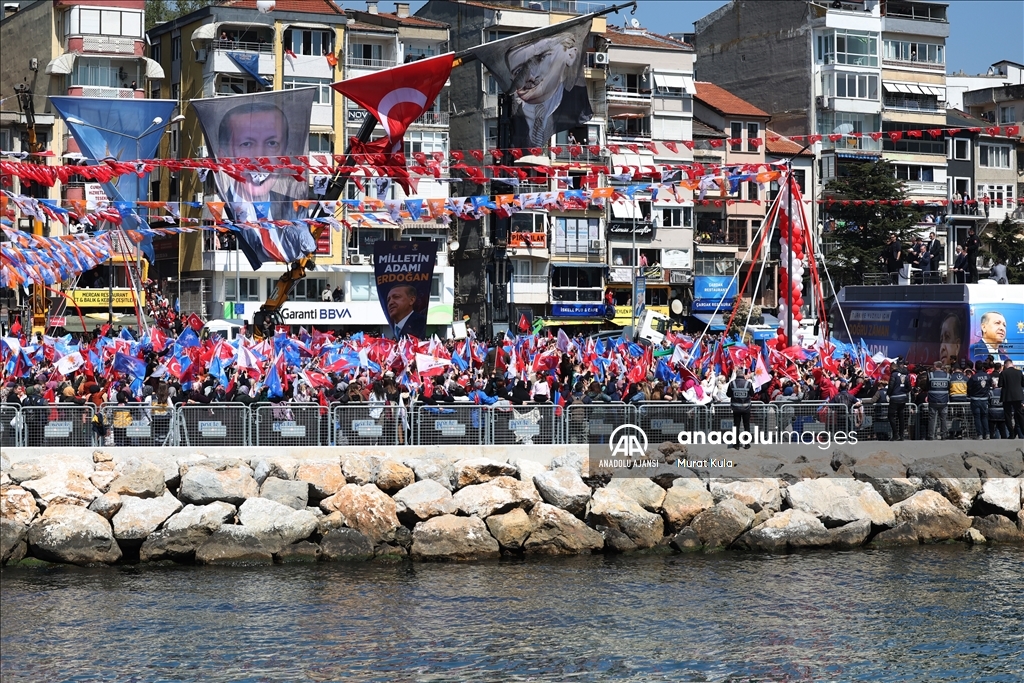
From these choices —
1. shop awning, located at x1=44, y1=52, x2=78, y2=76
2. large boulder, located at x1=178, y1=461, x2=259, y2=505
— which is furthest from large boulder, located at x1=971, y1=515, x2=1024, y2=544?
shop awning, located at x1=44, y1=52, x2=78, y2=76

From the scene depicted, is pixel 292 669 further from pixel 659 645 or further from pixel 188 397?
pixel 188 397

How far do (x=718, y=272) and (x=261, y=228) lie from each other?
125ft

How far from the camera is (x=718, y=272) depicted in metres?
65.9

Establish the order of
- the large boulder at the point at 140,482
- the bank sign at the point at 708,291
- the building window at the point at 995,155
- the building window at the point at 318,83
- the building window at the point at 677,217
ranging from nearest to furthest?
the large boulder at the point at 140,482 → the building window at the point at 318,83 → the bank sign at the point at 708,291 → the building window at the point at 677,217 → the building window at the point at 995,155

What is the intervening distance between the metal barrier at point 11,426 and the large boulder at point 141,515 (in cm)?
205

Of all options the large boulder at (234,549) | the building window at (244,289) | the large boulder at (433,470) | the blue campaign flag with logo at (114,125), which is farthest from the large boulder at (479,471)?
the building window at (244,289)

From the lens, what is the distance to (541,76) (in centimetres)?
2789

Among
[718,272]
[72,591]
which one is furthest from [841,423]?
[718,272]

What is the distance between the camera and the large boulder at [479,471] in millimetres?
23719

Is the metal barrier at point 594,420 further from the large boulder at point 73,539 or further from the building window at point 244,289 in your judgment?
the building window at point 244,289

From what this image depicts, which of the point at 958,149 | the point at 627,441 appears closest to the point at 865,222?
the point at 958,149

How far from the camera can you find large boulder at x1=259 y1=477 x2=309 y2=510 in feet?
75.6

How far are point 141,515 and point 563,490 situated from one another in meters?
6.49

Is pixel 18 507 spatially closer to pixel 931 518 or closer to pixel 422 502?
pixel 422 502
